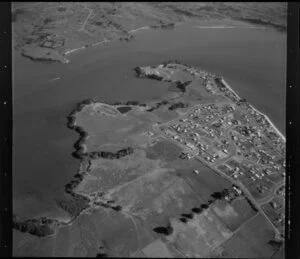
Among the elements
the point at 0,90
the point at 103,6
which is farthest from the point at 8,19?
the point at 103,6

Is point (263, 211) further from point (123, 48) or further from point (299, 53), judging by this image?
point (123, 48)

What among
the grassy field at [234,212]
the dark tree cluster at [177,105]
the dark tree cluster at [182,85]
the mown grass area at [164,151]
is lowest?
the grassy field at [234,212]

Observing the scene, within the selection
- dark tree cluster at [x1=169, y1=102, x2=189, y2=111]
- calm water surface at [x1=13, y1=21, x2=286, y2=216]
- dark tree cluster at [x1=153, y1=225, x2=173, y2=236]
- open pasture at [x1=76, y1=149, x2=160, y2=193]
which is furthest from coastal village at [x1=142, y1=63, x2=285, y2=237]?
dark tree cluster at [x1=153, y1=225, x2=173, y2=236]

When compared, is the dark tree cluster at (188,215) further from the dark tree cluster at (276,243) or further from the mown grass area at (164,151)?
the mown grass area at (164,151)

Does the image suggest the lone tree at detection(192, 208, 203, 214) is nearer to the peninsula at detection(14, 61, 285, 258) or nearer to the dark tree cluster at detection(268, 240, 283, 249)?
the peninsula at detection(14, 61, 285, 258)

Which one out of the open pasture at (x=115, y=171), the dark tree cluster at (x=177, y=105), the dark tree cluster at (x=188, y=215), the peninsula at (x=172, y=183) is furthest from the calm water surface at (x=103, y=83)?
the dark tree cluster at (x=188, y=215)
